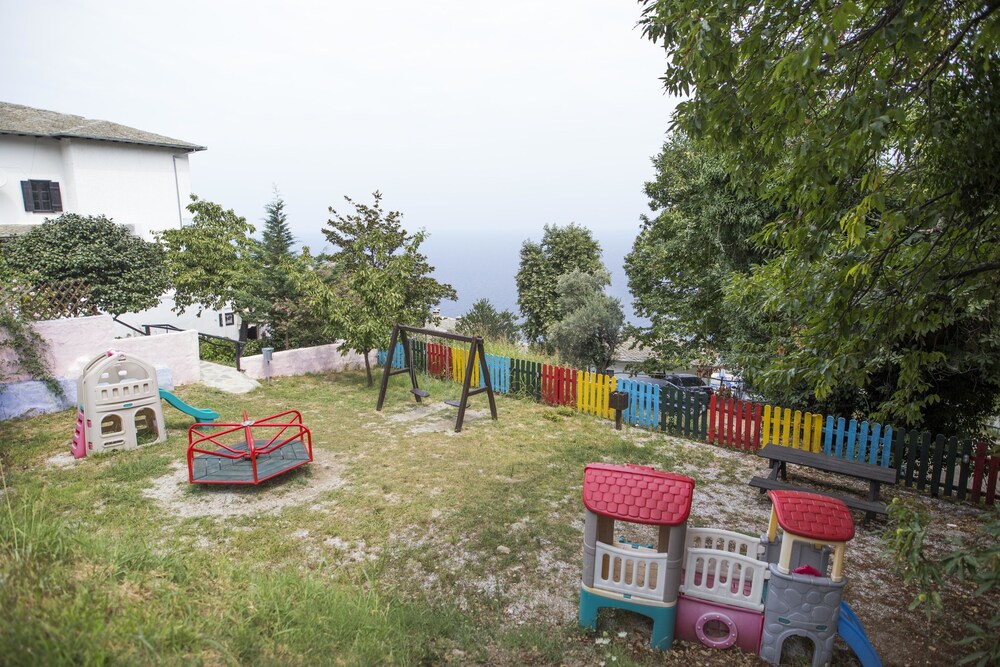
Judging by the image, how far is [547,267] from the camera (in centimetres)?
4684

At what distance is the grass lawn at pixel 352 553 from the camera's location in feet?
12.3

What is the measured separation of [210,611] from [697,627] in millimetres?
3881

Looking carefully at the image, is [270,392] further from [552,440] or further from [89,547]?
[89,547]

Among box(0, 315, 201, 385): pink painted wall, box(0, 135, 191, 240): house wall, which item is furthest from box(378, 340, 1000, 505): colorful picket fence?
box(0, 135, 191, 240): house wall

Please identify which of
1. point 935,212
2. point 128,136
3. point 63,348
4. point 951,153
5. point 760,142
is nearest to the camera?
point 935,212

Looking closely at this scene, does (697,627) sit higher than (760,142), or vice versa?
(760,142)

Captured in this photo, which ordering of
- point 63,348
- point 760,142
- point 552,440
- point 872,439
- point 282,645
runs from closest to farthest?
point 282,645 → point 760,142 → point 872,439 → point 552,440 → point 63,348

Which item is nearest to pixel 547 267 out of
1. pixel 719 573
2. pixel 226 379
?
pixel 226 379

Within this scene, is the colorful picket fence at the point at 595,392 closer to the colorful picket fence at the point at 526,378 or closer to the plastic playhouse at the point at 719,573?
the colorful picket fence at the point at 526,378

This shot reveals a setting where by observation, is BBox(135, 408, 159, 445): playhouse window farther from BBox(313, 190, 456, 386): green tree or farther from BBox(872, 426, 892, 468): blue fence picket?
BBox(872, 426, 892, 468): blue fence picket

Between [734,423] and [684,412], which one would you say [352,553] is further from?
[734,423]

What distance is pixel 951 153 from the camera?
Result: 4.64m

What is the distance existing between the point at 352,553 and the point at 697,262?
39.2ft

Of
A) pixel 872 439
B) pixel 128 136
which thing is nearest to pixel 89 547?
pixel 872 439
